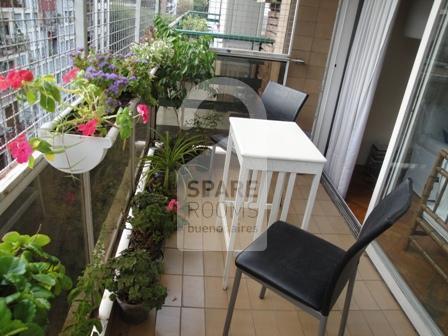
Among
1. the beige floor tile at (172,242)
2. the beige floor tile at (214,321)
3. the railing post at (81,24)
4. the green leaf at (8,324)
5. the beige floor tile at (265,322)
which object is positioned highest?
the railing post at (81,24)

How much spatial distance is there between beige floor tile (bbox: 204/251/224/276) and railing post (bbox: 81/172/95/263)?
31.6 inches

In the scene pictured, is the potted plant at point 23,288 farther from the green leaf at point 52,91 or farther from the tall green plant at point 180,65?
the tall green plant at point 180,65

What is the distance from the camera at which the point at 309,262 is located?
1.57m

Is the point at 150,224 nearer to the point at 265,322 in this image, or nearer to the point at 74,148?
the point at 265,322

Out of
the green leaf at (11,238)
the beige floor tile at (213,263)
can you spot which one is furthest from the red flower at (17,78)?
the beige floor tile at (213,263)

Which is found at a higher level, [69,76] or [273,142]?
[69,76]

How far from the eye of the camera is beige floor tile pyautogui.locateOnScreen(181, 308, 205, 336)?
5.88 feet

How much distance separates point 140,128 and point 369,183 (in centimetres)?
233

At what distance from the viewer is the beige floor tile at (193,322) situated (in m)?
1.79

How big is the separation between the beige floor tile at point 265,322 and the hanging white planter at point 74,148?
1224mm

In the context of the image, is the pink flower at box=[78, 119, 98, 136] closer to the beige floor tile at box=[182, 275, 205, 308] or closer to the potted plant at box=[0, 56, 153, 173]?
the potted plant at box=[0, 56, 153, 173]

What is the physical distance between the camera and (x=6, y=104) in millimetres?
1044

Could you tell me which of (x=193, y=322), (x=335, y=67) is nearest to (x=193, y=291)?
(x=193, y=322)

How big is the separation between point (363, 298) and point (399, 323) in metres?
0.22
